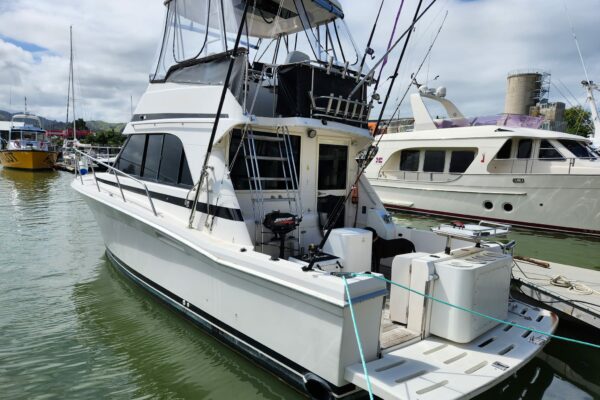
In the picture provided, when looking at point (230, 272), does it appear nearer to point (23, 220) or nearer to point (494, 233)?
point (494, 233)

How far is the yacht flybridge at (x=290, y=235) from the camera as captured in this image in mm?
2980

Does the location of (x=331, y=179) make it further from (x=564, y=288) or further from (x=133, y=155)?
(x=564, y=288)

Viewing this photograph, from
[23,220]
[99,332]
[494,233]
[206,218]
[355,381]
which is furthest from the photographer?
[23,220]

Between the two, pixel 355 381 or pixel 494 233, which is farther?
pixel 494 233

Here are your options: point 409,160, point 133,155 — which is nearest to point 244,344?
point 133,155

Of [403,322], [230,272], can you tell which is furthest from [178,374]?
[403,322]

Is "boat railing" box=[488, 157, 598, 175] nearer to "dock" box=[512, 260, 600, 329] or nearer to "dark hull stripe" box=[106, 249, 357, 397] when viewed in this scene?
"dock" box=[512, 260, 600, 329]

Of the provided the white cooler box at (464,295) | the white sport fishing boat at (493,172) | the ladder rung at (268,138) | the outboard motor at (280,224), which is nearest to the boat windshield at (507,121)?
the white sport fishing boat at (493,172)

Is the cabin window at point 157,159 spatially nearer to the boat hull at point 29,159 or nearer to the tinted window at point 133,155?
the tinted window at point 133,155

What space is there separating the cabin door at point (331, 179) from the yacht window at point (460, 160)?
330 inches

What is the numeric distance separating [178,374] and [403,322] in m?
2.26

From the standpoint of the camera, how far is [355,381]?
9.17ft

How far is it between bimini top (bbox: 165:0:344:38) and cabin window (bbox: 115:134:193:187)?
1.65 metres

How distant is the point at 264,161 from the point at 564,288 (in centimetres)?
426
